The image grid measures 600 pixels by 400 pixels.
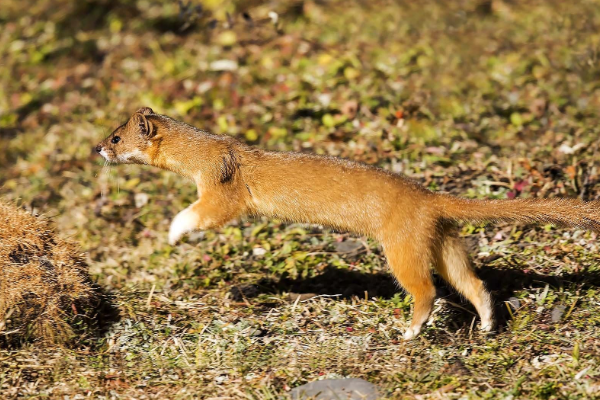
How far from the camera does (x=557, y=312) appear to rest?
209 inches

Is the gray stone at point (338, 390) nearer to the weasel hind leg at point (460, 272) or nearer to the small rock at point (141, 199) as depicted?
the weasel hind leg at point (460, 272)

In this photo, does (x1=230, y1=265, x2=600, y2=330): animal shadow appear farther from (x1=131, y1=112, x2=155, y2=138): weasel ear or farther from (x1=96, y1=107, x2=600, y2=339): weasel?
(x1=131, y1=112, x2=155, y2=138): weasel ear

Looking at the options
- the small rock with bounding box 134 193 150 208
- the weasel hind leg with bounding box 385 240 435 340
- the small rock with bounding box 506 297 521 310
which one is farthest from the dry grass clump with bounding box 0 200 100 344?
the small rock with bounding box 506 297 521 310

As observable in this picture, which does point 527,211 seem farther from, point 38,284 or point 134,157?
point 38,284

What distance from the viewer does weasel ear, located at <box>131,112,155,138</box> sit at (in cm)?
594

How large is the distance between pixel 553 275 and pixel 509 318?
2.00ft

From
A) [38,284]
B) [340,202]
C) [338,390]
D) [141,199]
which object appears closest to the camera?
[338,390]

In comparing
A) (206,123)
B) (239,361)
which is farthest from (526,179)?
(206,123)

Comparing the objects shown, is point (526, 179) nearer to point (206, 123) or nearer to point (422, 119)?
point (422, 119)

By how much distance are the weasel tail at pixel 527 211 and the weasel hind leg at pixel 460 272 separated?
22 cm

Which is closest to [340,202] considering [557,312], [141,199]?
[557,312]

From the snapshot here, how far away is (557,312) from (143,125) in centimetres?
341

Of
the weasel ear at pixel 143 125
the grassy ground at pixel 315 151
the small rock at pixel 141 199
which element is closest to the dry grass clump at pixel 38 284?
the grassy ground at pixel 315 151

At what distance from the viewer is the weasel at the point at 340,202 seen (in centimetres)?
503
